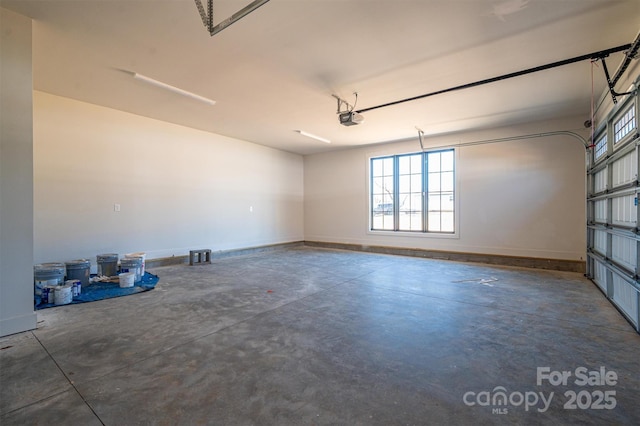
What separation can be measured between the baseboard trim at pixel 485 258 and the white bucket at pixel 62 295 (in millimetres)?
6686

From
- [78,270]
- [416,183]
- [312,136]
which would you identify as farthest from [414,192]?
[78,270]

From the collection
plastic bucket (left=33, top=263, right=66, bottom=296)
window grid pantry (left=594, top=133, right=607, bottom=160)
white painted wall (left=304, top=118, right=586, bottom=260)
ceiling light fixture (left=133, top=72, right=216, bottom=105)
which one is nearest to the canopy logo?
window grid pantry (left=594, top=133, right=607, bottom=160)

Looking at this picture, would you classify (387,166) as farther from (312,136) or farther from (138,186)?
(138,186)

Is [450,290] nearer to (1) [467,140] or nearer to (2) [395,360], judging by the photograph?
(2) [395,360]

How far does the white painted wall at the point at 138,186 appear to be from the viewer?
494cm

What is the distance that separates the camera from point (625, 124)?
3436 mm

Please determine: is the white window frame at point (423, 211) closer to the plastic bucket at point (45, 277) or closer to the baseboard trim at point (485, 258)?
the baseboard trim at point (485, 258)

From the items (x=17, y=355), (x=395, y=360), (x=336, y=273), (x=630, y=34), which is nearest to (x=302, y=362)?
(x=395, y=360)

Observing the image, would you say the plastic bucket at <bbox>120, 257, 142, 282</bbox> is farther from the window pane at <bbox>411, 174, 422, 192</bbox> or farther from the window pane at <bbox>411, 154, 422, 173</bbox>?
the window pane at <bbox>411, 154, 422, 173</bbox>

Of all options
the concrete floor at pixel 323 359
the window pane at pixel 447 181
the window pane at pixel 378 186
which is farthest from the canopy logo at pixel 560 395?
the window pane at pixel 378 186

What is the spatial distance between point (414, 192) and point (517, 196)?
2387mm

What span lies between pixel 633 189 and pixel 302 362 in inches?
153

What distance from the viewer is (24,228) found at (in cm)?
298

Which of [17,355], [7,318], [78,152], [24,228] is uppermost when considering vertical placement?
[78,152]
